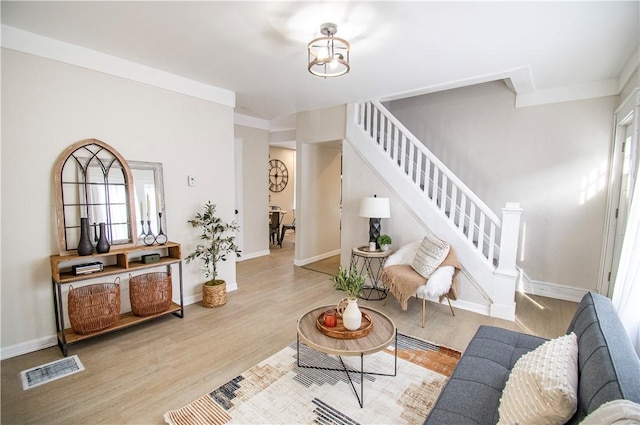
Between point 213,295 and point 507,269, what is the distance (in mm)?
3427

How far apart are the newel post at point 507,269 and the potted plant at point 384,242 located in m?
1.29

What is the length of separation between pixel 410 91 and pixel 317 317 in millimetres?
3053

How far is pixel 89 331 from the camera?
2684 millimetres

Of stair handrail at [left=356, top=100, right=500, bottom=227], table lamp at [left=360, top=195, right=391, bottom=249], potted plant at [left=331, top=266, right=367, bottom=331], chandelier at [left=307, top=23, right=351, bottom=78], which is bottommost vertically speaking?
potted plant at [left=331, top=266, right=367, bottom=331]

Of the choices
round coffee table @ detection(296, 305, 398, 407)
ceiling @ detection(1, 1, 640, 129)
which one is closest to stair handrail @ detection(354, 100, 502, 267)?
ceiling @ detection(1, 1, 640, 129)

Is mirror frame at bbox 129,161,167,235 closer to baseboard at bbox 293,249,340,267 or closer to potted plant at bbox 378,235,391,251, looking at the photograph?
baseboard at bbox 293,249,340,267

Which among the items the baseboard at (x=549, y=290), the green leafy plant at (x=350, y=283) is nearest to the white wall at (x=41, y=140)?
the green leafy plant at (x=350, y=283)

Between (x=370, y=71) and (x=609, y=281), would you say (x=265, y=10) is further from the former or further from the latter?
(x=609, y=281)

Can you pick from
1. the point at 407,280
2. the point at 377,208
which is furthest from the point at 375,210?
the point at 407,280

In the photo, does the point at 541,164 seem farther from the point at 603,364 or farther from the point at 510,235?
the point at 603,364

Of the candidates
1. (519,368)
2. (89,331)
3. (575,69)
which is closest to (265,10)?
(519,368)

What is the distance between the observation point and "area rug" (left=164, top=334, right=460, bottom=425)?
1910 mm

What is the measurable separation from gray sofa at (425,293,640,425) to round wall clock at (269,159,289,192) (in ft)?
21.7

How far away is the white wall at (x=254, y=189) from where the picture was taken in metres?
5.77
